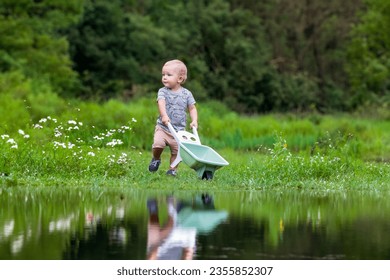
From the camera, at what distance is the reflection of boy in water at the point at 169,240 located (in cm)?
757

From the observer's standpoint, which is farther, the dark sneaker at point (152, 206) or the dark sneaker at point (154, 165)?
the dark sneaker at point (154, 165)

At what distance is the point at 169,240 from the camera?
8.30 m

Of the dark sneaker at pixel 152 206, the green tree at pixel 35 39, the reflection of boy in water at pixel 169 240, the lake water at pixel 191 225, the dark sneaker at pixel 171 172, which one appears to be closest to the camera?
the reflection of boy in water at pixel 169 240

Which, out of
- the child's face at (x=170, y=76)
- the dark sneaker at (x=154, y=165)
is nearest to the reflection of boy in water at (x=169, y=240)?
the dark sneaker at (x=154, y=165)

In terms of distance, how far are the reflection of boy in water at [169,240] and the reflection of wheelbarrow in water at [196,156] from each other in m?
3.25

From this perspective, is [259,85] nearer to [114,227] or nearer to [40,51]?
[40,51]

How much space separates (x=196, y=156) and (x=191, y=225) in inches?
166

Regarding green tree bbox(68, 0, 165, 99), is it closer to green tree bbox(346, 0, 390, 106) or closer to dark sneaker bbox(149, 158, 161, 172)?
green tree bbox(346, 0, 390, 106)

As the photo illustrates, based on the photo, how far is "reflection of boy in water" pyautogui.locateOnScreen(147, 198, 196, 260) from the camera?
7570mm

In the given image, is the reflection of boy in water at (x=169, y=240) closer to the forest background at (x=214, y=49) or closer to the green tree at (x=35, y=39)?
the forest background at (x=214, y=49)

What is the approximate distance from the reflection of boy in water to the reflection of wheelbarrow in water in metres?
3.25

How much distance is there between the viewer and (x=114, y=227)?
8969 millimetres

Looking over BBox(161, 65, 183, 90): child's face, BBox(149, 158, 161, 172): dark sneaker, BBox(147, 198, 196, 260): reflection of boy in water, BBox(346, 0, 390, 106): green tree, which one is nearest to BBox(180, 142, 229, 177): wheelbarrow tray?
BBox(149, 158, 161, 172): dark sneaker

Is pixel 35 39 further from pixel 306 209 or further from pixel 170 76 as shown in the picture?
pixel 306 209
